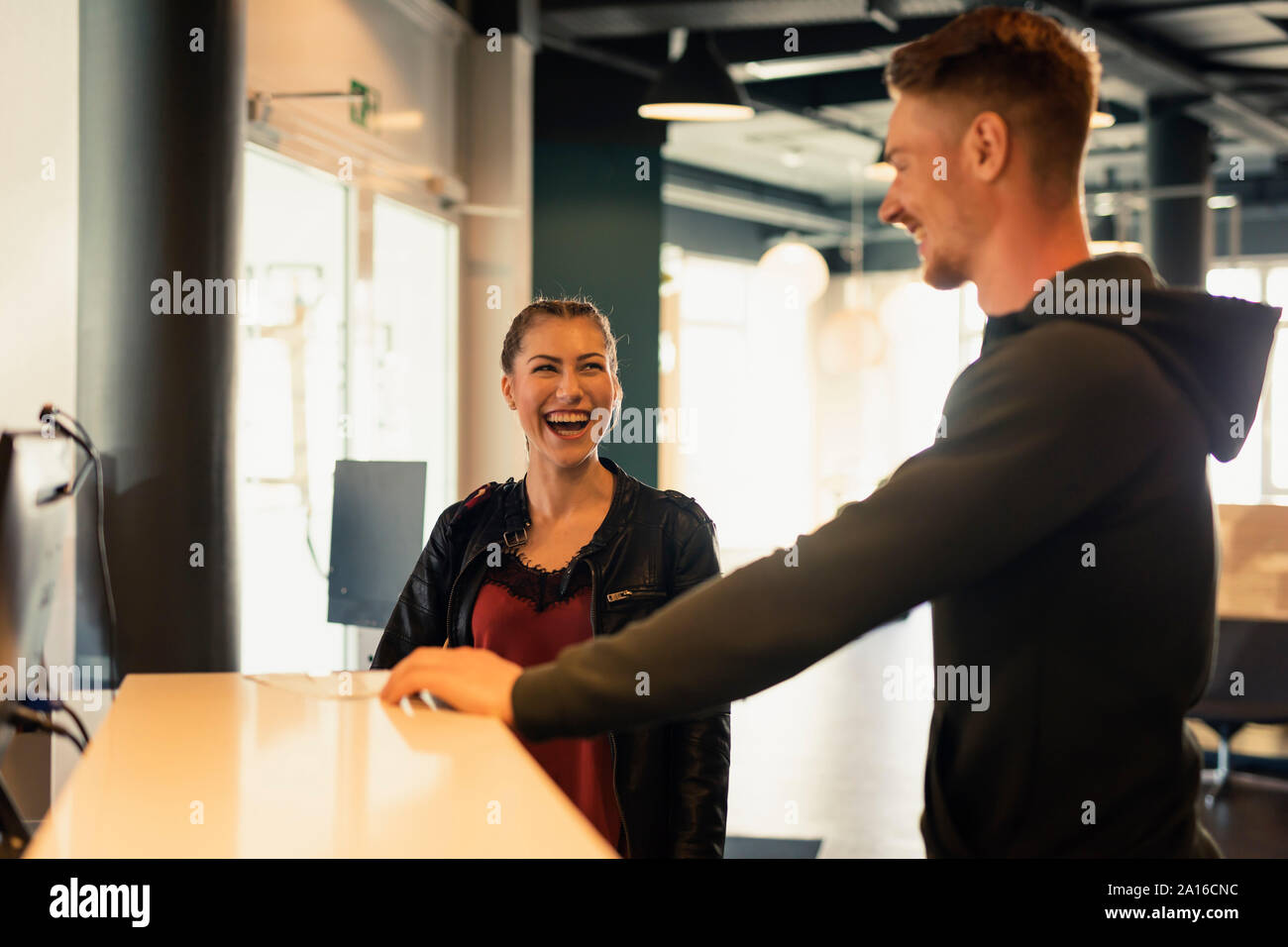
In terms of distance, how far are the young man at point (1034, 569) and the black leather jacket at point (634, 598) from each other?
103 cm

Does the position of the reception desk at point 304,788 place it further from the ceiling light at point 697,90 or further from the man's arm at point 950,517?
the ceiling light at point 697,90

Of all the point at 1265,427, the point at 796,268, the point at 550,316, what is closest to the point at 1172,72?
the point at 796,268

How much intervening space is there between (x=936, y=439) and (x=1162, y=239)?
388 inches

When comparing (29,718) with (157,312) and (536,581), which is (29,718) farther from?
(157,312)

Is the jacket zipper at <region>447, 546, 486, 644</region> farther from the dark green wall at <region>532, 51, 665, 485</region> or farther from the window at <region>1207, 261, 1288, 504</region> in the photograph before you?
the window at <region>1207, 261, 1288, 504</region>

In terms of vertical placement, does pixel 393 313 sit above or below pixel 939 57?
above

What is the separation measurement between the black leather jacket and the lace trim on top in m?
0.02

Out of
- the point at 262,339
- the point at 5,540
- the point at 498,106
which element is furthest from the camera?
the point at 498,106

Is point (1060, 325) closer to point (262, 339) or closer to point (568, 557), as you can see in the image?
point (568, 557)

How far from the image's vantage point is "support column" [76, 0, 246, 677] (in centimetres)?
321

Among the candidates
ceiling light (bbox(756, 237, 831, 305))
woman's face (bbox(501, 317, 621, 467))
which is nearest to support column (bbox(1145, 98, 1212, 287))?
ceiling light (bbox(756, 237, 831, 305))
